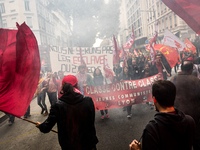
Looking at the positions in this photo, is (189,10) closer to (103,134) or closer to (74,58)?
(103,134)

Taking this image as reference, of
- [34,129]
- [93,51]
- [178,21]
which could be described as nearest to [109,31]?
[178,21]

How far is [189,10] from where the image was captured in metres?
3.32

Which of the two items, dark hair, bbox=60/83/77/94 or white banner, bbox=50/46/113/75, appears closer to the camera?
dark hair, bbox=60/83/77/94

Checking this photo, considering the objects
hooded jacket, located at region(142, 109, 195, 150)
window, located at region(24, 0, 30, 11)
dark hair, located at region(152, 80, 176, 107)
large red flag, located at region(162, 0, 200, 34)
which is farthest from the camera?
window, located at region(24, 0, 30, 11)

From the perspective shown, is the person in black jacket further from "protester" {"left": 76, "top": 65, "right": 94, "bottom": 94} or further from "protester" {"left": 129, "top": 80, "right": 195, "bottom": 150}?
"protester" {"left": 76, "top": 65, "right": 94, "bottom": 94}

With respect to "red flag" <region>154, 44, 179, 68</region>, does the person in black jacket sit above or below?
below

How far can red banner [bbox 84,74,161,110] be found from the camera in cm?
548

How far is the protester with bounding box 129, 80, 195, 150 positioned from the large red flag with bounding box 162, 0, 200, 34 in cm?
235

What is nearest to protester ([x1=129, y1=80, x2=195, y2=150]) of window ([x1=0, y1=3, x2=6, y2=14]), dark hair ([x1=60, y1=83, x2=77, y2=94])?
dark hair ([x1=60, y1=83, x2=77, y2=94])

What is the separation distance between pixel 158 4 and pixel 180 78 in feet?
110

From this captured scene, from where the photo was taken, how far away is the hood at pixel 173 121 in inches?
55.1

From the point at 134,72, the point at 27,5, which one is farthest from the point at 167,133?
the point at 27,5

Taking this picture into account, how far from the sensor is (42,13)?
134ft

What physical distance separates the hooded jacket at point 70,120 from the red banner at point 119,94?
3196mm
